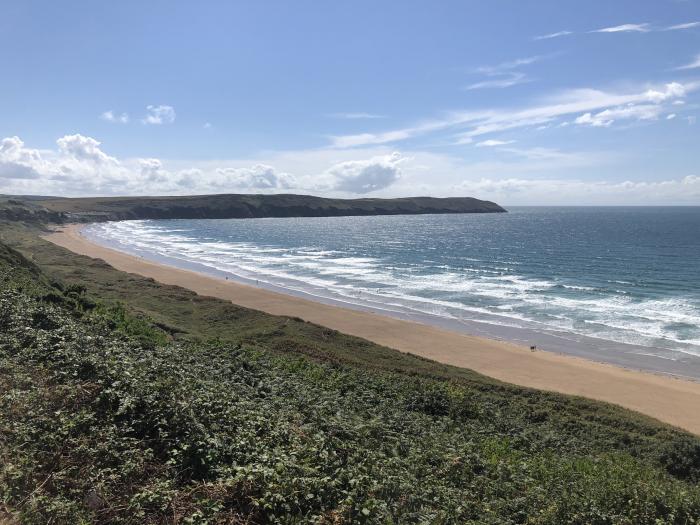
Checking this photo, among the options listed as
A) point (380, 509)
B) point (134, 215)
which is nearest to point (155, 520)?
point (380, 509)

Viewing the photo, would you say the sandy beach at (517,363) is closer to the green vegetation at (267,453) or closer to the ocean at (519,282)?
the ocean at (519,282)

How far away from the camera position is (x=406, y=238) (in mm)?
116938

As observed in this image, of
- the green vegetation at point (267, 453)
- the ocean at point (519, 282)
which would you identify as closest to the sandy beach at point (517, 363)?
the ocean at point (519, 282)

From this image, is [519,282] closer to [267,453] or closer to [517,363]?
[517,363]

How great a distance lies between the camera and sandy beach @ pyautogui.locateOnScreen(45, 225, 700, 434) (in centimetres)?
2379

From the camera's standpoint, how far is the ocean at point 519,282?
113 feet

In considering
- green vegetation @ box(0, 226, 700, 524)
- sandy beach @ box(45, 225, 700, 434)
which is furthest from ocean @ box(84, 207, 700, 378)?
green vegetation @ box(0, 226, 700, 524)

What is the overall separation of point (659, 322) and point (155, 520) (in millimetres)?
40869

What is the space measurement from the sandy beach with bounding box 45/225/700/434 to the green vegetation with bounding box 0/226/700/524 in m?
9.31

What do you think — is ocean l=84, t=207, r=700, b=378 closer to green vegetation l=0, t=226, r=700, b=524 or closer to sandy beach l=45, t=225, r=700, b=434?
sandy beach l=45, t=225, r=700, b=434

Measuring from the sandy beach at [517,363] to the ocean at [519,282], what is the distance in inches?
94.4

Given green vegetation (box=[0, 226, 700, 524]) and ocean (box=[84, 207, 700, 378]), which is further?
ocean (box=[84, 207, 700, 378])

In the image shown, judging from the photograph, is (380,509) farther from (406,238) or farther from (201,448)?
(406,238)

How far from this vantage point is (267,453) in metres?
7.06
